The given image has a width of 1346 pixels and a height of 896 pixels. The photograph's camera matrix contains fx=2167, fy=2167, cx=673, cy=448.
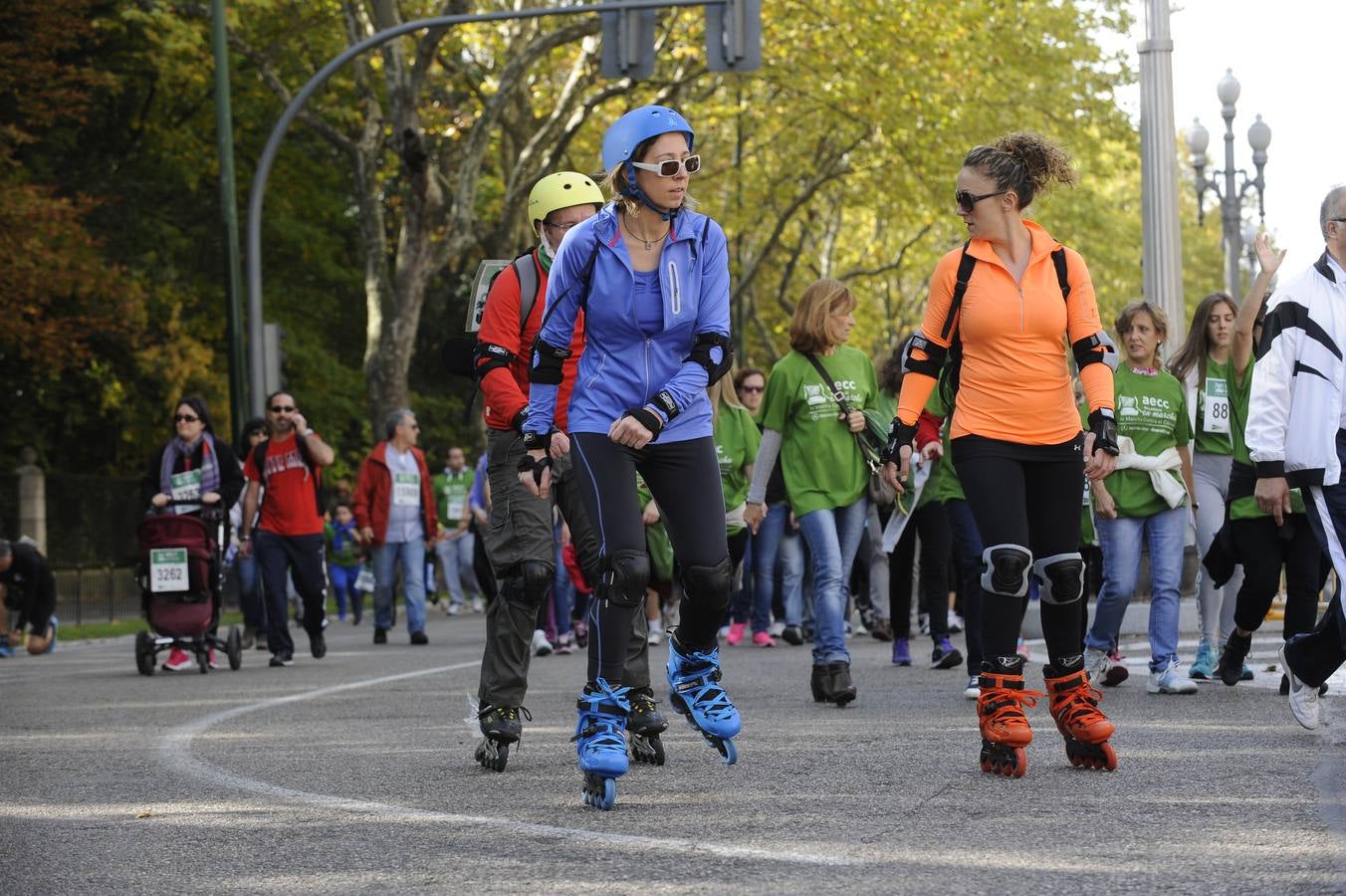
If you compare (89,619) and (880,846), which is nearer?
(880,846)

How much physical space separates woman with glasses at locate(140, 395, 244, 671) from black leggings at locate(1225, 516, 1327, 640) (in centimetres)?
745

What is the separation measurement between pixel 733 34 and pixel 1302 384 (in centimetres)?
1395

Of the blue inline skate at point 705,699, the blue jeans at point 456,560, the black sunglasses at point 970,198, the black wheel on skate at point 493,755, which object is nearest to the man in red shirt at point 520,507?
the black wheel on skate at point 493,755

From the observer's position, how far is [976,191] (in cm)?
730

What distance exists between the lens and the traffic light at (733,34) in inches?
802

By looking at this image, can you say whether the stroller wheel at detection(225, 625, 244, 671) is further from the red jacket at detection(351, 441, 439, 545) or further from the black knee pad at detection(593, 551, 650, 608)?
the black knee pad at detection(593, 551, 650, 608)

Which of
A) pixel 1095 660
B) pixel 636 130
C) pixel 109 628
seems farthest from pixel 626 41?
pixel 636 130

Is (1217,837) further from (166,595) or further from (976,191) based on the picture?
(166,595)

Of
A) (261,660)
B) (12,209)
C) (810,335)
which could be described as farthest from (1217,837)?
(12,209)

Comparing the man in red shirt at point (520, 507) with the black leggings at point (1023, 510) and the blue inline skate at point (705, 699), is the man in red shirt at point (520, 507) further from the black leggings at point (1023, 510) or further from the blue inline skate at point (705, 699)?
the black leggings at point (1023, 510)

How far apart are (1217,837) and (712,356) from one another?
2114 millimetres

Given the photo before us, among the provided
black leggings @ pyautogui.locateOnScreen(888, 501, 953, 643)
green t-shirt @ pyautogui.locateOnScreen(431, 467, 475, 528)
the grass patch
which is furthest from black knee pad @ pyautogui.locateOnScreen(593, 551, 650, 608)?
green t-shirt @ pyautogui.locateOnScreen(431, 467, 475, 528)

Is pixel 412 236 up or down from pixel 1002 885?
up

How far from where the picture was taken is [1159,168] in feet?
55.1
